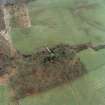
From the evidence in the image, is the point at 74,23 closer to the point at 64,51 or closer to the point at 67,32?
the point at 67,32

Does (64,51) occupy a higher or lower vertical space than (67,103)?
higher

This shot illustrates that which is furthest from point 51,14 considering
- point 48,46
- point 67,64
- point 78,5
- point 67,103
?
point 67,103

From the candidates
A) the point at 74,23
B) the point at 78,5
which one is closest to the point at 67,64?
the point at 74,23

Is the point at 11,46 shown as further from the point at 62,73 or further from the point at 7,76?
the point at 62,73

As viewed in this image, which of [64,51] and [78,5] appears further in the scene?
[78,5]

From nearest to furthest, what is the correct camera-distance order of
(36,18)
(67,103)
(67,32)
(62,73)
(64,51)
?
(67,103) → (62,73) → (64,51) → (67,32) → (36,18)

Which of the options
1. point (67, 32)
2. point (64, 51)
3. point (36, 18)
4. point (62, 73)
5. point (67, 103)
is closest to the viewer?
point (67, 103)

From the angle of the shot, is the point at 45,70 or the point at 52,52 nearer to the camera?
the point at 45,70
